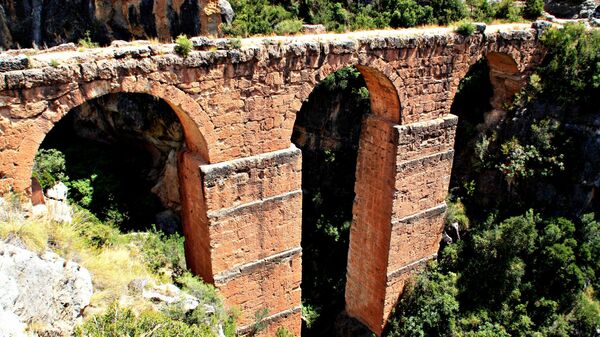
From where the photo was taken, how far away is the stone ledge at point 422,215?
10602mm

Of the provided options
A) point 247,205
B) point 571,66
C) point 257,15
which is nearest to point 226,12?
point 257,15

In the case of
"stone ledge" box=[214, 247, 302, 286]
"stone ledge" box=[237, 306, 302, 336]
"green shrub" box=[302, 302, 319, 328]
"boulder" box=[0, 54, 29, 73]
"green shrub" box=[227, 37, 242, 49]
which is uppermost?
"green shrub" box=[227, 37, 242, 49]

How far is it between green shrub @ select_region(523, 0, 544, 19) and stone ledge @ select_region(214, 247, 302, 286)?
9.08 metres

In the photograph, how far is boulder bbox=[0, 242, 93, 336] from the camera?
444cm

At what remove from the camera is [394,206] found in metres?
10.4

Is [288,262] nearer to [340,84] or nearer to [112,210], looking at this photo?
[340,84]

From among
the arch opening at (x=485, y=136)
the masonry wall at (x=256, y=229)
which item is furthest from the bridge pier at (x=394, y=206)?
the masonry wall at (x=256, y=229)

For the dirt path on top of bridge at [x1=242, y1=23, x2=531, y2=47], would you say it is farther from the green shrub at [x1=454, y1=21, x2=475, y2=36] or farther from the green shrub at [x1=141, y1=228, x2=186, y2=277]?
the green shrub at [x1=141, y1=228, x2=186, y2=277]

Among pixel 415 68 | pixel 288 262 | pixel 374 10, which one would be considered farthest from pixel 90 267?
pixel 374 10

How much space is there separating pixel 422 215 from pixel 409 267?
1274mm

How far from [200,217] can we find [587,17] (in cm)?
1417

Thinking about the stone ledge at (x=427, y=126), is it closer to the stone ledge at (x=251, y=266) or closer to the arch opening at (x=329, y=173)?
the stone ledge at (x=251, y=266)

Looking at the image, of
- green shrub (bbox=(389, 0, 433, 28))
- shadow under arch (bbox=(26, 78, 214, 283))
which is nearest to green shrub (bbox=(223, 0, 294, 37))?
green shrub (bbox=(389, 0, 433, 28))

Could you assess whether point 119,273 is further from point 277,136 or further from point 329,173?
point 329,173
